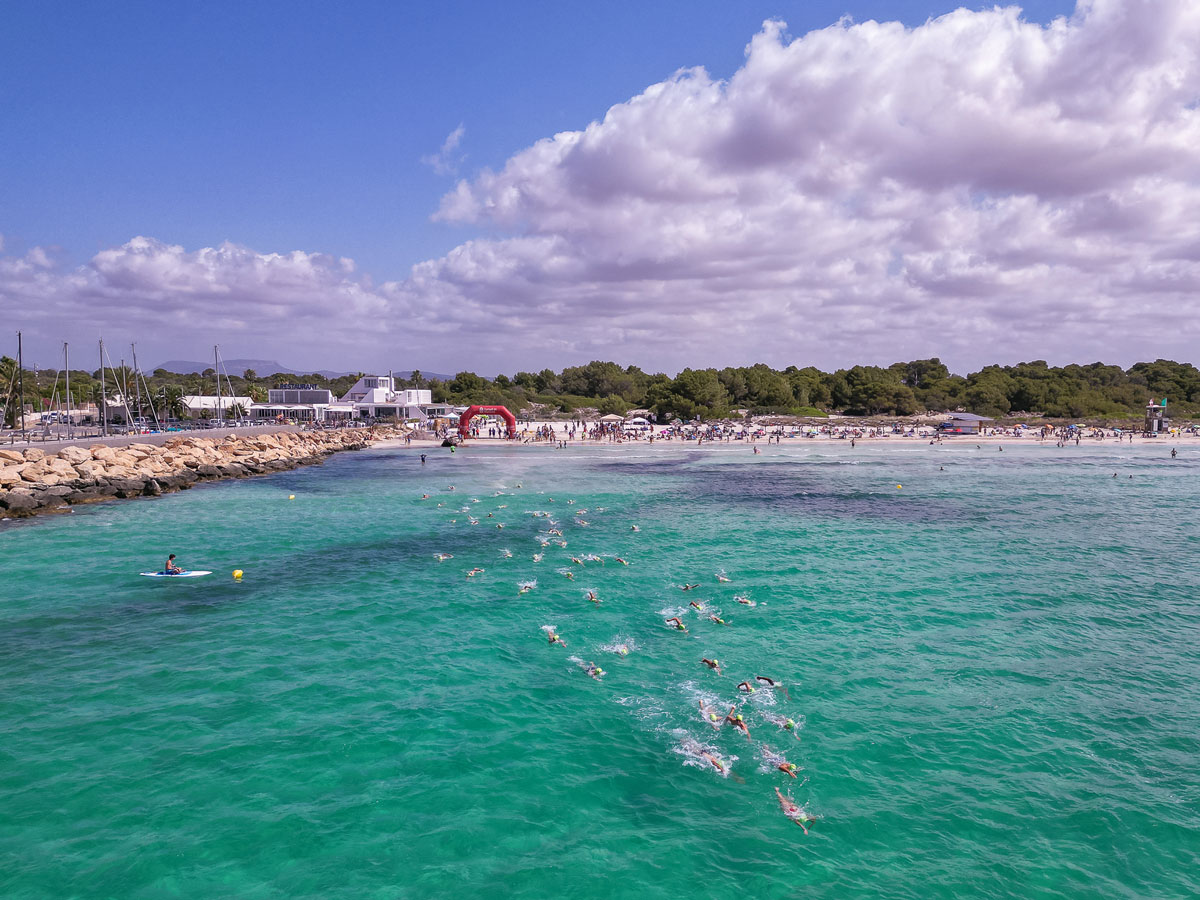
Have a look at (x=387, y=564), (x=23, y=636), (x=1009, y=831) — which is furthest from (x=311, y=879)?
(x=387, y=564)

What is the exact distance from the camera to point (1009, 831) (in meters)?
9.80

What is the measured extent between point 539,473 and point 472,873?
45872 millimetres

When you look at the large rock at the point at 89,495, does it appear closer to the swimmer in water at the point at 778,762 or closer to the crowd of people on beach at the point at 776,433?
the swimmer in water at the point at 778,762

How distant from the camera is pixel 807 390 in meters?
128

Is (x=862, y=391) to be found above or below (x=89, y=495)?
above

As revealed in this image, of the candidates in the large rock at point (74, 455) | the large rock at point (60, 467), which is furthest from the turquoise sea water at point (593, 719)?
the large rock at point (74, 455)

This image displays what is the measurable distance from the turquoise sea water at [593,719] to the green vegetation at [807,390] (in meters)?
83.4

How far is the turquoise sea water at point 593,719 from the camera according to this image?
30.0 feet

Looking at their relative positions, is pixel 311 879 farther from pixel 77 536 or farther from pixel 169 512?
pixel 169 512

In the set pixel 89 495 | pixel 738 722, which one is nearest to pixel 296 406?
pixel 89 495

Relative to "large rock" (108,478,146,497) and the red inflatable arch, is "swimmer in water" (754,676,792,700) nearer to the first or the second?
"large rock" (108,478,146,497)

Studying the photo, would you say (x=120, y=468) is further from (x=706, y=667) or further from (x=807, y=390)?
(x=807, y=390)

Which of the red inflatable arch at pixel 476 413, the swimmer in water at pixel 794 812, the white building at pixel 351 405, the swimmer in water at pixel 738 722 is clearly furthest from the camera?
the white building at pixel 351 405

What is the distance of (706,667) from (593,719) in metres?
3.51
